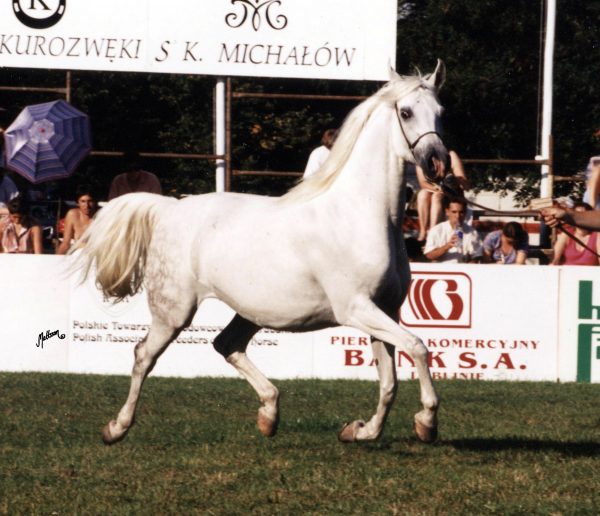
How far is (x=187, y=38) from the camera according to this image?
635 inches

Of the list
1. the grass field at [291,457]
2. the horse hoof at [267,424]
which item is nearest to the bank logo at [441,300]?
the grass field at [291,457]

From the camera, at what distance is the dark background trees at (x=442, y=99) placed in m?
29.8

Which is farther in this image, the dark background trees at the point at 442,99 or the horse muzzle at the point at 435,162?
the dark background trees at the point at 442,99

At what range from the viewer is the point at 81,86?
3162 cm

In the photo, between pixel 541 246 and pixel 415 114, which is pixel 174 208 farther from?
pixel 541 246

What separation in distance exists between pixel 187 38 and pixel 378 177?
27.8ft

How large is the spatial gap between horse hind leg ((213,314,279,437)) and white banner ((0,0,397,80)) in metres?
7.44

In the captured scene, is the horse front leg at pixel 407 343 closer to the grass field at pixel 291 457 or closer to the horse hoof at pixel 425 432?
the horse hoof at pixel 425 432

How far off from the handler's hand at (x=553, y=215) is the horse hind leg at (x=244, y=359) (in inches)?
79.3

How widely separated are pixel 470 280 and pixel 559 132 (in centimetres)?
1681

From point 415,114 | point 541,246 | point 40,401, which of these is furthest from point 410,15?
point 415,114

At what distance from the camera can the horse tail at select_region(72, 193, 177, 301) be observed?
29.9ft

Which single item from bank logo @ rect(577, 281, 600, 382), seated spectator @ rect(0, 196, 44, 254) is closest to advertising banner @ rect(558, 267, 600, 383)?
bank logo @ rect(577, 281, 600, 382)

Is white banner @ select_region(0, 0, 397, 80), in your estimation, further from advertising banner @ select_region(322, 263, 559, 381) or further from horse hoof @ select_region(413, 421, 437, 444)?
horse hoof @ select_region(413, 421, 437, 444)
